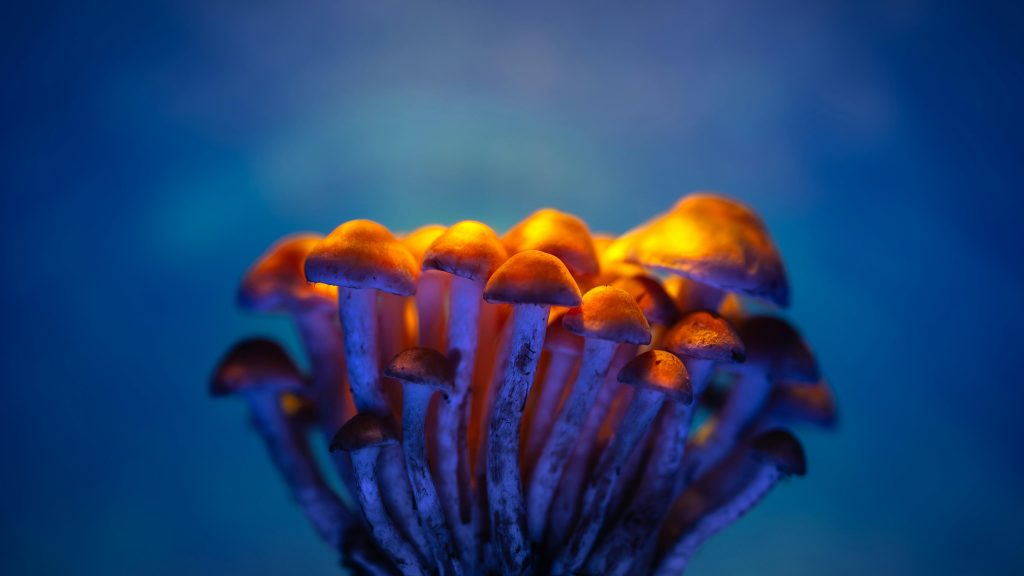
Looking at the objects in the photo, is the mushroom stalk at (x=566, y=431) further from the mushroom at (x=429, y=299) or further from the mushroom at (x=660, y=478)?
the mushroom at (x=429, y=299)

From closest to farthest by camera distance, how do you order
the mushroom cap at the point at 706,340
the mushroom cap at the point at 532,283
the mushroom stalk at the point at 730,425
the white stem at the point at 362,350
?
the mushroom cap at the point at 532,283, the mushroom cap at the point at 706,340, the white stem at the point at 362,350, the mushroom stalk at the point at 730,425

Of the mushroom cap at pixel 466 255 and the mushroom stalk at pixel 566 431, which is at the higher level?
the mushroom cap at pixel 466 255

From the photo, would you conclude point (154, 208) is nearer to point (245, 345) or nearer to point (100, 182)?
point (100, 182)

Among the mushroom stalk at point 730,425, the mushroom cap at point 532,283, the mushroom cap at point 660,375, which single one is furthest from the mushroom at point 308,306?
the mushroom stalk at point 730,425

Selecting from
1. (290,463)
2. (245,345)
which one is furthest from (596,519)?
(245,345)

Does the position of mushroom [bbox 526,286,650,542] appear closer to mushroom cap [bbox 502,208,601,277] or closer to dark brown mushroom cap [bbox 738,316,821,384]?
mushroom cap [bbox 502,208,601,277]

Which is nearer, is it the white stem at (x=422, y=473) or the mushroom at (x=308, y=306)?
the white stem at (x=422, y=473)
